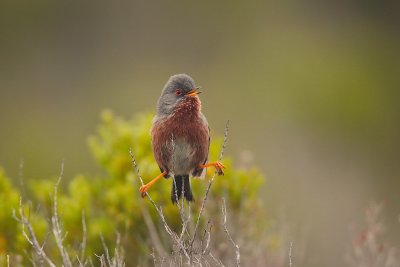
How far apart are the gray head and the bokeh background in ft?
67.7

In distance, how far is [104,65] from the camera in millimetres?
46125

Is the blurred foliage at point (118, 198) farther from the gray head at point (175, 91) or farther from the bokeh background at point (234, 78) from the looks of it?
the bokeh background at point (234, 78)

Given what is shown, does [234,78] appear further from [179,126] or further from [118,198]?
[179,126]

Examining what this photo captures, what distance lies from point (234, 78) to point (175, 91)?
3568 cm

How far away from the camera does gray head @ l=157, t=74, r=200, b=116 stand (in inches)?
296

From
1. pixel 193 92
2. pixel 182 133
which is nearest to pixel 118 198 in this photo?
pixel 182 133

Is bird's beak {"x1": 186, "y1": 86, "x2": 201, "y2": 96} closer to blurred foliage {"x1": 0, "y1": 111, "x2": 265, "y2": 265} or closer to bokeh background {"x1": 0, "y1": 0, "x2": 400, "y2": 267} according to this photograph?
blurred foliage {"x1": 0, "y1": 111, "x2": 265, "y2": 265}

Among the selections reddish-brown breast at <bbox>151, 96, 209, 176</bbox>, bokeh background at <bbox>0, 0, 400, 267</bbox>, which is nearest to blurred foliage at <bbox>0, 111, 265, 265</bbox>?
reddish-brown breast at <bbox>151, 96, 209, 176</bbox>

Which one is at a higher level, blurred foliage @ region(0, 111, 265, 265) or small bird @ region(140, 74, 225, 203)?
small bird @ region(140, 74, 225, 203)

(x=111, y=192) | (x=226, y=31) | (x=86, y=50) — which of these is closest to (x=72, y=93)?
(x=86, y=50)

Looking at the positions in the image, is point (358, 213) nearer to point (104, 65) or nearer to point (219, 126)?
point (219, 126)

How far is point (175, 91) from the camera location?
757 centimetres

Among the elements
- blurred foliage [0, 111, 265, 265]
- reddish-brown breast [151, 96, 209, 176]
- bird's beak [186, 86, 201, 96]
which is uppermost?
bird's beak [186, 86, 201, 96]

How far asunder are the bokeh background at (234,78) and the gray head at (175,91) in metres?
20.6
